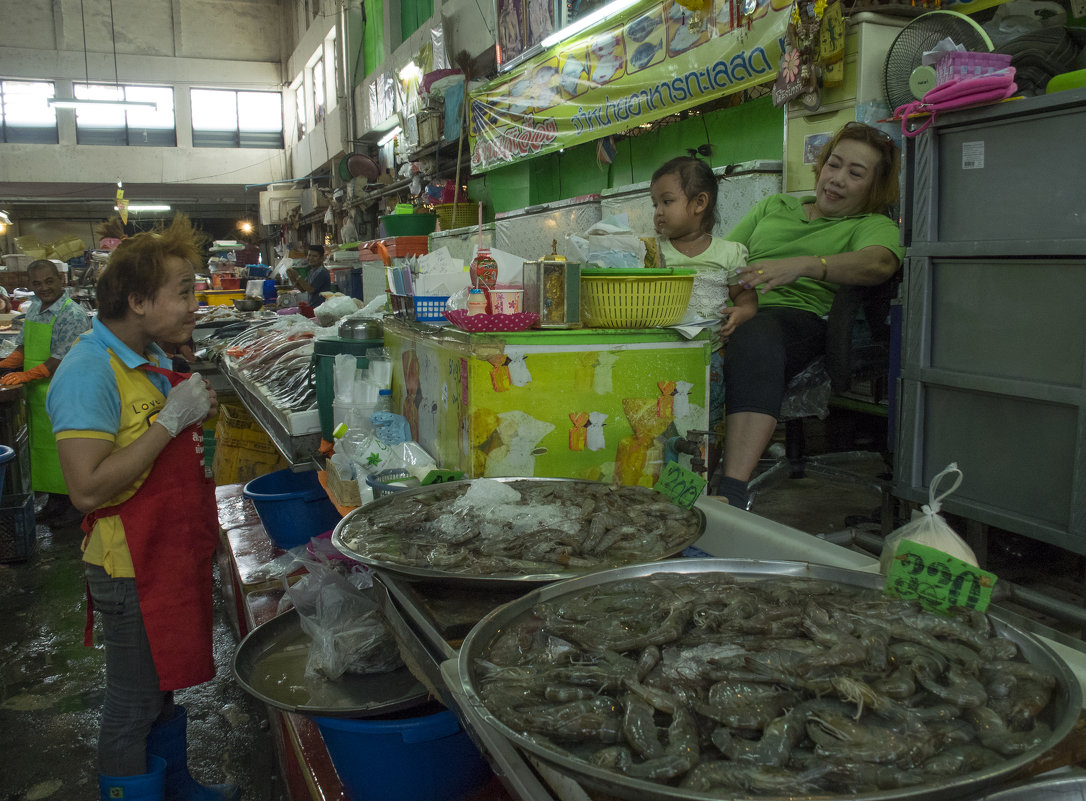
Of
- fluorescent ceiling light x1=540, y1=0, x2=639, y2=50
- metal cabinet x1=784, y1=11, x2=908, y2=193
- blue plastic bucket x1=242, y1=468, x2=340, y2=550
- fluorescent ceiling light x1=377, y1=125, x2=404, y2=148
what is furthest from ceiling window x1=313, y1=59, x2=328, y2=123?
blue plastic bucket x1=242, y1=468, x2=340, y2=550

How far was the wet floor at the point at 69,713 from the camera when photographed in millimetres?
2768

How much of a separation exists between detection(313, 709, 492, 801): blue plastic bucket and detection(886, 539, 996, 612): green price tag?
1041mm

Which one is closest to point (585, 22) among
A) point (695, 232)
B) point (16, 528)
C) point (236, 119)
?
point (695, 232)

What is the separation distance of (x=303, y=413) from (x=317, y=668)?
1326 millimetres

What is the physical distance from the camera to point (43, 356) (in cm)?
550

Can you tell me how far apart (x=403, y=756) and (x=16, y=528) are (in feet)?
13.7

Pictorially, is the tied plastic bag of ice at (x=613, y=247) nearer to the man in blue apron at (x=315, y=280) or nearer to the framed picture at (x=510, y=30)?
the framed picture at (x=510, y=30)

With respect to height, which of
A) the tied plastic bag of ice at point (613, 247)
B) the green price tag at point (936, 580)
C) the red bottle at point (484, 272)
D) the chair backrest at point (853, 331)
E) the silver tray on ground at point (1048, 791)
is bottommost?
the silver tray on ground at point (1048, 791)

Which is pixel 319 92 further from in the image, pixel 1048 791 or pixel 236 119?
pixel 1048 791

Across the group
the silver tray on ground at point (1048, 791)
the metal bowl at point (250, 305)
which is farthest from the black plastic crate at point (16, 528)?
the silver tray on ground at point (1048, 791)

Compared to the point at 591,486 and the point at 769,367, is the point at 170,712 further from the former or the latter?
the point at 769,367

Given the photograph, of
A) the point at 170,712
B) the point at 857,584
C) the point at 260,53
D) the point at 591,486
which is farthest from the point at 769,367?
the point at 260,53

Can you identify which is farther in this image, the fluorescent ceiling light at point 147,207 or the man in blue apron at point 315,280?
the fluorescent ceiling light at point 147,207

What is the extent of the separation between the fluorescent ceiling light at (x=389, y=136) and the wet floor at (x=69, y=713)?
378 inches
